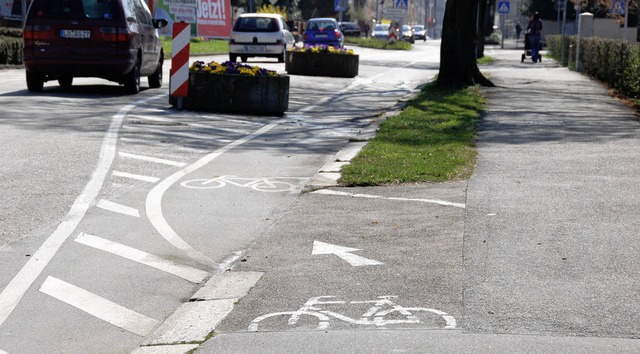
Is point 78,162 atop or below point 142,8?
Answer: below

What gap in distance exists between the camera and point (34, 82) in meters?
20.1

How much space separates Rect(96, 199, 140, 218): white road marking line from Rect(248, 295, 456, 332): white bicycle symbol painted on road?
3.27m

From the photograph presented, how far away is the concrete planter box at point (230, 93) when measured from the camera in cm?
1817

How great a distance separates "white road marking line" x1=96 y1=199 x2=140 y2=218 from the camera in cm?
923

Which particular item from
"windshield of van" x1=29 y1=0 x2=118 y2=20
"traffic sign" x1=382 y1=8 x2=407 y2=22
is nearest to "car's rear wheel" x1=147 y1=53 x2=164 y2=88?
"windshield of van" x1=29 y1=0 x2=118 y2=20

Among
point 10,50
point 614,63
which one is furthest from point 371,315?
point 10,50

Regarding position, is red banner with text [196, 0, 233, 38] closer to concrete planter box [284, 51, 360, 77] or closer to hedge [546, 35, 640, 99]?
hedge [546, 35, 640, 99]

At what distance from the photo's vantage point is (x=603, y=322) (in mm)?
5723

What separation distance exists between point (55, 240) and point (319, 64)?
2255 cm

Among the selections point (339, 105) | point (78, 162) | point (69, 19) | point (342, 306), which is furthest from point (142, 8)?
point (342, 306)

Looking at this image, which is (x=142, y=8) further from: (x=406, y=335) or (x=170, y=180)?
(x=406, y=335)

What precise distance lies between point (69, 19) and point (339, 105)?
5.03m

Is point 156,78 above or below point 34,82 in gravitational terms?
below

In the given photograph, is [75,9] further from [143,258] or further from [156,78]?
[143,258]
